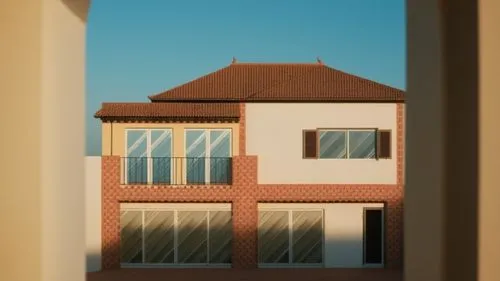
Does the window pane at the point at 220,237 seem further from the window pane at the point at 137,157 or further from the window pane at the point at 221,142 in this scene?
the window pane at the point at 137,157

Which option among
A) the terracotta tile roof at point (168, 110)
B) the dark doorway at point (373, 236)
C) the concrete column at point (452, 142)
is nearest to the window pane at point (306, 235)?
the dark doorway at point (373, 236)

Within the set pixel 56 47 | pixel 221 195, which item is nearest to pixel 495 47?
pixel 56 47

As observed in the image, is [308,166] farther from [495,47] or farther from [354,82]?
[495,47]

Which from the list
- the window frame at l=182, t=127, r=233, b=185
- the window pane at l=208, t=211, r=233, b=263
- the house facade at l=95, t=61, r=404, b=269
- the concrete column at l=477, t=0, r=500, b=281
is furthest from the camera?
the window frame at l=182, t=127, r=233, b=185

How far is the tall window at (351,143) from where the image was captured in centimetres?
1617

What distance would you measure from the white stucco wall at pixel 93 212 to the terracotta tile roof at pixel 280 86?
2976 millimetres

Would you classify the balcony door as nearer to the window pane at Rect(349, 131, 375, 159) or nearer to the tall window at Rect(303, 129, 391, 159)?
the tall window at Rect(303, 129, 391, 159)

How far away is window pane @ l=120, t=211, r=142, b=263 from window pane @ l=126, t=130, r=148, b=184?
3.62 ft

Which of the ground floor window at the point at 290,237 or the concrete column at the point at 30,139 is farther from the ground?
the concrete column at the point at 30,139

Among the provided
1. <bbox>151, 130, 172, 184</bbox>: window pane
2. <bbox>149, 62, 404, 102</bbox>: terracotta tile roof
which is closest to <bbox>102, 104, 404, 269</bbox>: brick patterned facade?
A: <bbox>151, 130, 172, 184</bbox>: window pane

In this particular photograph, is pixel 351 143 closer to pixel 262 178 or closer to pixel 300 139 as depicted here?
pixel 300 139

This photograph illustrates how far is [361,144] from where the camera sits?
1631 centimetres

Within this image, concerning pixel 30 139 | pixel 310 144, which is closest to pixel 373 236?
pixel 310 144

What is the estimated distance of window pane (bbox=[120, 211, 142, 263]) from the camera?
1602cm
